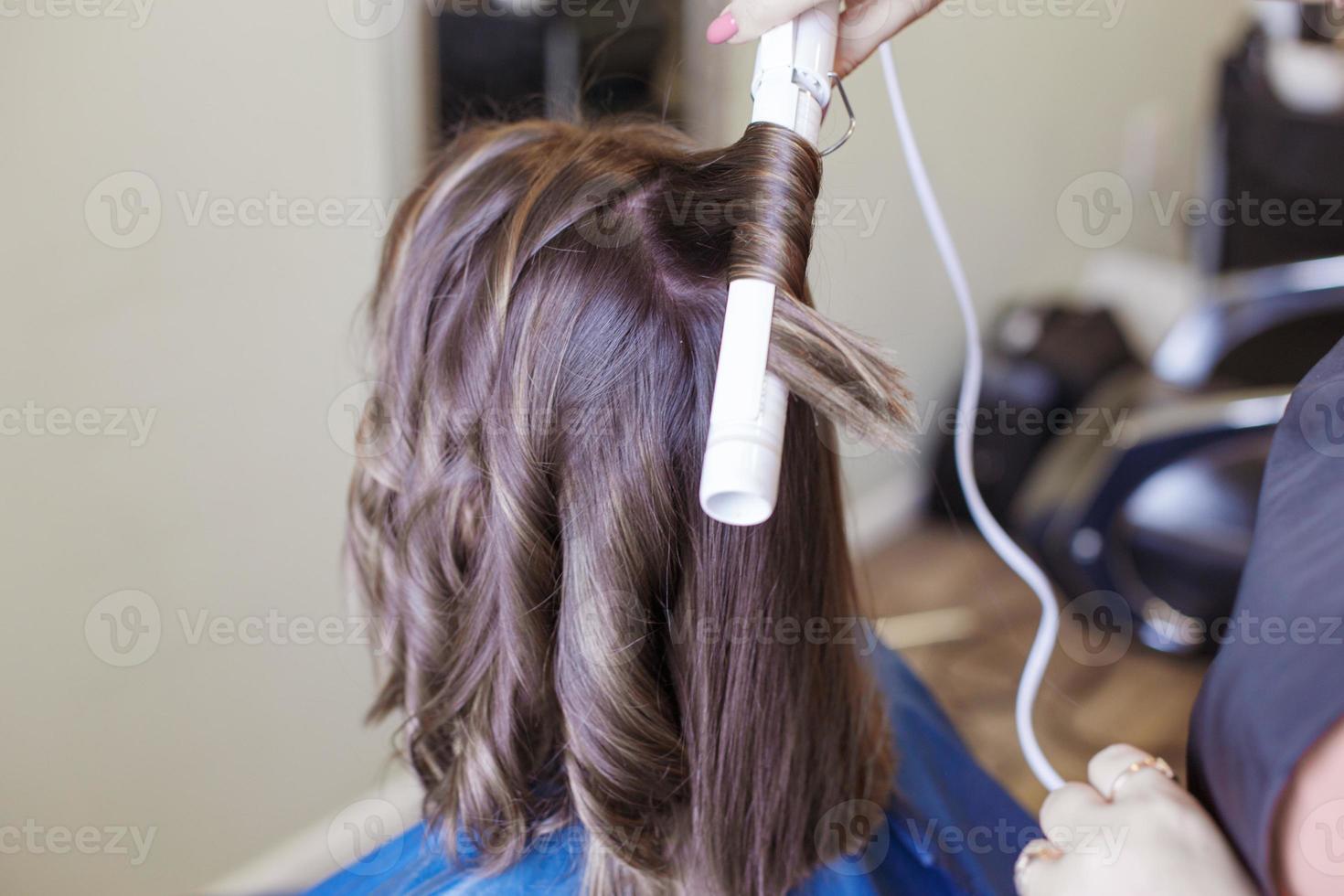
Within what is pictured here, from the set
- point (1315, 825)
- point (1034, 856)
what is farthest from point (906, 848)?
point (1315, 825)

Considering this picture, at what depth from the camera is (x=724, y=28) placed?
0.58 metres

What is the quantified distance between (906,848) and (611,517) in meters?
0.48

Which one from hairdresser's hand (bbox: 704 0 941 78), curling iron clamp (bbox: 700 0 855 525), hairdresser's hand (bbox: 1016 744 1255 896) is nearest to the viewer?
curling iron clamp (bbox: 700 0 855 525)

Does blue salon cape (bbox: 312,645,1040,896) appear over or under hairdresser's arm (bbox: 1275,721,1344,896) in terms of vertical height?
under

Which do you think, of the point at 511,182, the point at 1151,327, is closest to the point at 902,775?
the point at 511,182

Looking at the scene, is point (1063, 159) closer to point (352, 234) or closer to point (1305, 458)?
point (352, 234)

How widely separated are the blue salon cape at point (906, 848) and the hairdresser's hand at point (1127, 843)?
0.79 ft

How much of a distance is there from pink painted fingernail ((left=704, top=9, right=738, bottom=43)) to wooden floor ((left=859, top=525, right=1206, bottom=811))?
1097mm

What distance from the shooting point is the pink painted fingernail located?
559mm

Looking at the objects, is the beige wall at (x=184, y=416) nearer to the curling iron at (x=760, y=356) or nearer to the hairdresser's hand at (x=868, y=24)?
the hairdresser's hand at (x=868, y=24)

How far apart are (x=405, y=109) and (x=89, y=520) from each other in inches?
22.5

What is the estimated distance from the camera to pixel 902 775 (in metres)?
0.95

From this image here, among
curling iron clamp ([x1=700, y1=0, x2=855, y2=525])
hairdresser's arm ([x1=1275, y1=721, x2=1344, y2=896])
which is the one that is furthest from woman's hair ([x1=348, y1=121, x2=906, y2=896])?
hairdresser's arm ([x1=1275, y1=721, x2=1344, y2=896])

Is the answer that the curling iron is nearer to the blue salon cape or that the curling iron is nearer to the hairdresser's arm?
the hairdresser's arm
